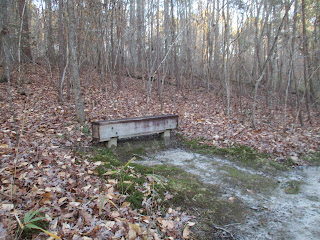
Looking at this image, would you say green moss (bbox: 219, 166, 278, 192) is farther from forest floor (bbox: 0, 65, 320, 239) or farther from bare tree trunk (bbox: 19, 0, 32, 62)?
bare tree trunk (bbox: 19, 0, 32, 62)

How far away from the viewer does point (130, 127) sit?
18.9 ft

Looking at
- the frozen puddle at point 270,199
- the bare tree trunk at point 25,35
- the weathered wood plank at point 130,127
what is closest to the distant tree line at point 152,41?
the bare tree trunk at point 25,35

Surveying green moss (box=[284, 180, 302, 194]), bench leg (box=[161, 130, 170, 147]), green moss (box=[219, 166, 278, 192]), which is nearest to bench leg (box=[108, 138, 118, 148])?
bench leg (box=[161, 130, 170, 147])

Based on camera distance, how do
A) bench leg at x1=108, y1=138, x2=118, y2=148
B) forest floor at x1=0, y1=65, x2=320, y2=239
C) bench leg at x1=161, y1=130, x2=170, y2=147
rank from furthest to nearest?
bench leg at x1=161, y1=130, x2=170, y2=147
bench leg at x1=108, y1=138, x2=118, y2=148
forest floor at x1=0, y1=65, x2=320, y2=239

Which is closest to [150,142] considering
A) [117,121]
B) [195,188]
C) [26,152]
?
[117,121]

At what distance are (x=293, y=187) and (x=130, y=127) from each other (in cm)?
385

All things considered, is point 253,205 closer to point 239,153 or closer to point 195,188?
point 195,188

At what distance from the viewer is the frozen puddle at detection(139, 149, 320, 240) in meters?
2.84

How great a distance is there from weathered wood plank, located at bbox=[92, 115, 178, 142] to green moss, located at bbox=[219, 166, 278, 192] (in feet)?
7.68

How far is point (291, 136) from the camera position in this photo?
6.76 m

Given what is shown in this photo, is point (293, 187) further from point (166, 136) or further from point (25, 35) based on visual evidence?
point (25, 35)

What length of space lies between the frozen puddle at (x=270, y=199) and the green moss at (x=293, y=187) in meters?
0.06

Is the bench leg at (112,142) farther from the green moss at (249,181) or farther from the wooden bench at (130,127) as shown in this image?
the green moss at (249,181)

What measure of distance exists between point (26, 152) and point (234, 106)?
892 cm
